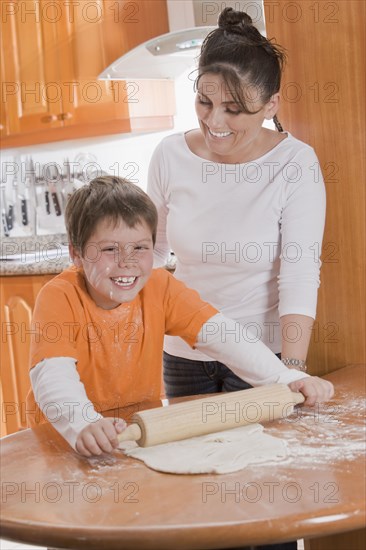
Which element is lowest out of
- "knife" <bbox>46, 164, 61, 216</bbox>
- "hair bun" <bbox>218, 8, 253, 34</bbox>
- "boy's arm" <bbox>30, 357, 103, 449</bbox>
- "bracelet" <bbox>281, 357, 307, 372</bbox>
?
"bracelet" <bbox>281, 357, 307, 372</bbox>

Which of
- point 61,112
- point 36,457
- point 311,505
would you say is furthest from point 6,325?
point 311,505

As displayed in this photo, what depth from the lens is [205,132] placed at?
5.23 feet

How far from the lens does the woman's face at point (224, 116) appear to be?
1.54m

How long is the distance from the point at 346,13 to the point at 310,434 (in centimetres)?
91

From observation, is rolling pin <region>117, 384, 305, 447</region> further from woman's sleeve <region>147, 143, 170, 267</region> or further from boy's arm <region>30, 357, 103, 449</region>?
woman's sleeve <region>147, 143, 170, 267</region>

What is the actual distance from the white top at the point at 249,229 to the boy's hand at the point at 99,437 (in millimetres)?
504

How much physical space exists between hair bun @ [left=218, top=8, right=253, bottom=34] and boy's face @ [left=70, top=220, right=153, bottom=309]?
44 cm

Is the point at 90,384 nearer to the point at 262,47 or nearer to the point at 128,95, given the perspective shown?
the point at 262,47

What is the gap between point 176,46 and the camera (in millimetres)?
2736

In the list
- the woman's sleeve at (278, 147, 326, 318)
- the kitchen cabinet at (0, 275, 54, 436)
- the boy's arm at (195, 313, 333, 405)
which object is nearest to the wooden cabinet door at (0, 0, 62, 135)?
the kitchen cabinet at (0, 275, 54, 436)

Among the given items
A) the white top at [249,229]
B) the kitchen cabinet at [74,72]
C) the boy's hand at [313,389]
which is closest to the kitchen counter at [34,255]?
the kitchen cabinet at [74,72]

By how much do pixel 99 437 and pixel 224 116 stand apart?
27.6 inches

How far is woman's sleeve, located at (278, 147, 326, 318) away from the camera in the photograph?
1.55 meters

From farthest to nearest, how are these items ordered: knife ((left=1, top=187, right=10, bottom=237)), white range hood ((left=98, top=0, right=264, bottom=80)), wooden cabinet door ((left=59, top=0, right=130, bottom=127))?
knife ((left=1, top=187, right=10, bottom=237)) < wooden cabinet door ((left=59, top=0, right=130, bottom=127)) < white range hood ((left=98, top=0, right=264, bottom=80))
